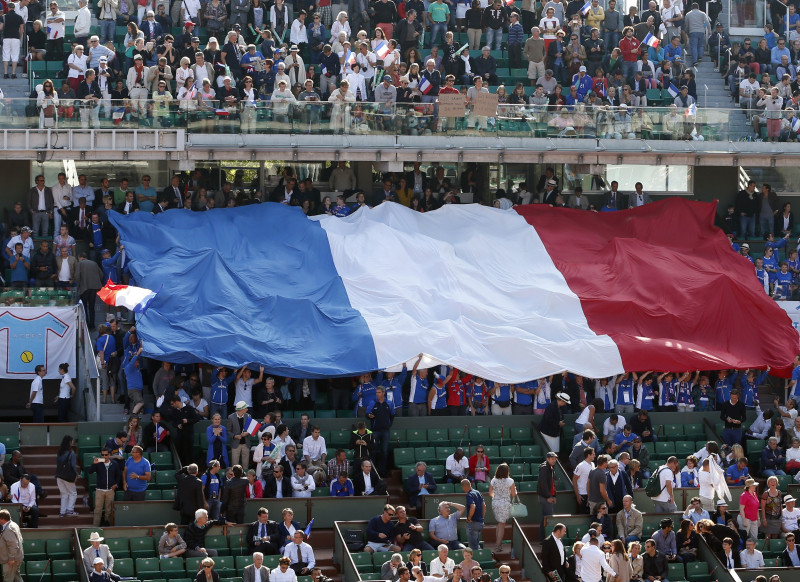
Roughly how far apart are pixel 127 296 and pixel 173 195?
16.2 ft


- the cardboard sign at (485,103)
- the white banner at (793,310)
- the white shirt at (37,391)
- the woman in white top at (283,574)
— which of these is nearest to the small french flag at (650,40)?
the cardboard sign at (485,103)

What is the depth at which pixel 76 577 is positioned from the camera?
23.2m

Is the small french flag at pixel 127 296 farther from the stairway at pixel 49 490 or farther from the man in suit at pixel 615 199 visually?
the man in suit at pixel 615 199

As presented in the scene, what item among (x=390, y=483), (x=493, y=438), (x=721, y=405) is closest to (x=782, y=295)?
(x=721, y=405)

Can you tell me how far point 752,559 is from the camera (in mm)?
25188

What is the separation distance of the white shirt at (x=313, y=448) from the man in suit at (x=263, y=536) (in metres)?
2.61

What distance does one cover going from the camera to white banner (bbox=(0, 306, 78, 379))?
29.2m

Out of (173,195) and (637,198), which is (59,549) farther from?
(637,198)

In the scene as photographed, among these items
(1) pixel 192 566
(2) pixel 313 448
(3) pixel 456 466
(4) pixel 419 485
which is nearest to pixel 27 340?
(2) pixel 313 448

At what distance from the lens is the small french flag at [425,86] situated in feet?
113

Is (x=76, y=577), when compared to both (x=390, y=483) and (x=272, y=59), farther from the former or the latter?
(x=272, y=59)

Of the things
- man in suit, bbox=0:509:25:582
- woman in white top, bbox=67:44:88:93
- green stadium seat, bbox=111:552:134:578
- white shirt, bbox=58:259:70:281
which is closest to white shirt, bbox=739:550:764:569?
green stadium seat, bbox=111:552:134:578

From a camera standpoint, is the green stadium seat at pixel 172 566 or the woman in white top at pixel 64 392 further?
the woman in white top at pixel 64 392

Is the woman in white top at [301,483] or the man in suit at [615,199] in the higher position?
the man in suit at [615,199]
